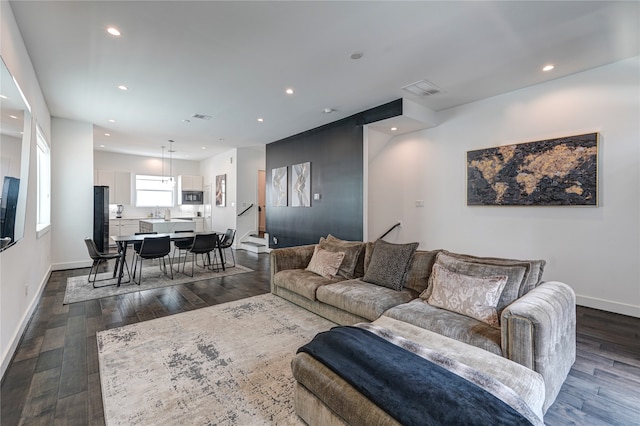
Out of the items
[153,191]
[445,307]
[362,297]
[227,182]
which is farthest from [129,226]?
[445,307]

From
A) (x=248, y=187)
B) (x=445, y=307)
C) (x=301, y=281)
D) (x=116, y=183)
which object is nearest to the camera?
(x=445, y=307)

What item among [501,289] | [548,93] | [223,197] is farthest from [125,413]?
[223,197]

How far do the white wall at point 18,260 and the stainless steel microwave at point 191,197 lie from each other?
6318 mm

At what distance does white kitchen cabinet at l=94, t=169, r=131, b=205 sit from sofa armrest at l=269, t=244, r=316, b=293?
24.7ft

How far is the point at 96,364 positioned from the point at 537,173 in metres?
5.53

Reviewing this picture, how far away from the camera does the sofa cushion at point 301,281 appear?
10.6ft

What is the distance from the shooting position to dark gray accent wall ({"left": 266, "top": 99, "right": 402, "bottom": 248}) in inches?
207

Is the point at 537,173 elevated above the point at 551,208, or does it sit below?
above

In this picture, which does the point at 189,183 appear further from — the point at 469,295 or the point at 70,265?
the point at 469,295

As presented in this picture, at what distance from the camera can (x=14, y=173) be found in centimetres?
226

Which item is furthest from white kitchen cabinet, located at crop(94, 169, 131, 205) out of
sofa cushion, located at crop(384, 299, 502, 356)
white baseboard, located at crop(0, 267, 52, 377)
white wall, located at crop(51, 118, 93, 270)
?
sofa cushion, located at crop(384, 299, 502, 356)

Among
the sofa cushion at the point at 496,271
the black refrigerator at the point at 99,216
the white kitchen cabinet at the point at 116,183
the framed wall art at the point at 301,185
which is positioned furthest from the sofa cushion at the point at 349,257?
the white kitchen cabinet at the point at 116,183

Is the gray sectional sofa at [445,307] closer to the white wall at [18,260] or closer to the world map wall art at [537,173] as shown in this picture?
the world map wall art at [537,173]

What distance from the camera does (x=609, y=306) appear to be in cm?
350
